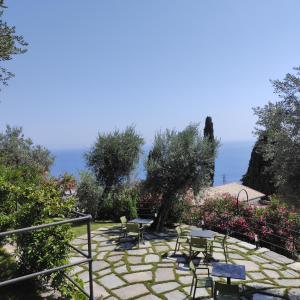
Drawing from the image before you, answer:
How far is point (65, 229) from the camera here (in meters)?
6.23

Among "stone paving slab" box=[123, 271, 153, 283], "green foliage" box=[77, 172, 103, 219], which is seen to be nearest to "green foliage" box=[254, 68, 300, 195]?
"stone paving slab" box=[123, 271, 153, 283]

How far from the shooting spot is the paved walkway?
783 cm

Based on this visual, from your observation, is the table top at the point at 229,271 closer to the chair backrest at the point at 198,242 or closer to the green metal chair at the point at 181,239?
the chair backrest at the point at 198,242

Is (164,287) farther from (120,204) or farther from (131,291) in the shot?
(120,204)

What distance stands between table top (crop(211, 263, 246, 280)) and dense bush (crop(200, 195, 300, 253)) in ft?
18.6

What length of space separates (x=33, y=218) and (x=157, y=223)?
25.7 feet

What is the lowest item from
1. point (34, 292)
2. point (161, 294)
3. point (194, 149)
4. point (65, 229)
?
point (161, 294)

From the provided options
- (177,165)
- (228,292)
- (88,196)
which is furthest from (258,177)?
(228,292)

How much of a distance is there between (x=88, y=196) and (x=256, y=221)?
728cm

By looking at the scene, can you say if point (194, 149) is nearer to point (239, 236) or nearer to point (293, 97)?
point (239, 236)

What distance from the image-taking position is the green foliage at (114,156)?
1777 centimetres

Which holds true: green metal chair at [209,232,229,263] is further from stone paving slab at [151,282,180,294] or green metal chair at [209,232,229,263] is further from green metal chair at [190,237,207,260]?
stone paving slab at [151,282,180,294]

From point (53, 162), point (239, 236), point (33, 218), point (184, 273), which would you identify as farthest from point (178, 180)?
point (53, 162)

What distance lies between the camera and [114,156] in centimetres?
1781
